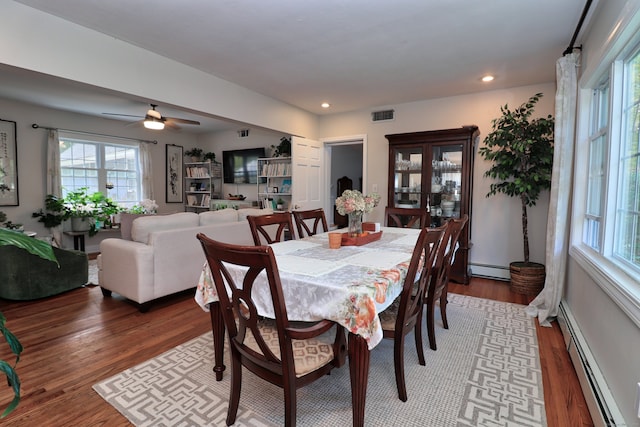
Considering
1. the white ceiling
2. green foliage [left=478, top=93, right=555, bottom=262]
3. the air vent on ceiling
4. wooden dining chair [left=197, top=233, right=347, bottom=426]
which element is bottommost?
wooden dining chair [left=197, top=233, right=347, bottom=426]

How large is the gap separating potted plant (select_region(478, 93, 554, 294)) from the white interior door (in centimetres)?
258

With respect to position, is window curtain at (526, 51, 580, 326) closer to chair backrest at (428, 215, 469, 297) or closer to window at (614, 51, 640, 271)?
window at (614, 51, 640, 271)

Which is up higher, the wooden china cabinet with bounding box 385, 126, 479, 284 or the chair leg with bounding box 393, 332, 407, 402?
the wooden china cabinet with bounding box 385, 126, 479, 284

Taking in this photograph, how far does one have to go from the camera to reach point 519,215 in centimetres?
399

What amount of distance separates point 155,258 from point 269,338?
202 centimetres

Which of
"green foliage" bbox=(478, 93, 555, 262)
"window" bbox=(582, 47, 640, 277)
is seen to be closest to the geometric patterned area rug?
"window" bbox=(582, 47, 640, 277)

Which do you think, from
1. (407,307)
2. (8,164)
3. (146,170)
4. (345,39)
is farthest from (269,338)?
(146,170)

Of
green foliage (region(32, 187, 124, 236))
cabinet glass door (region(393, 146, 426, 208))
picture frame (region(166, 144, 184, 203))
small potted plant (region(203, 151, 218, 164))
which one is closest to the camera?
cabinet glass door (region(393, 146, 426, 208))

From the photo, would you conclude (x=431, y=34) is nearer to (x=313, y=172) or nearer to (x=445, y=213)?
(x=445, y=213)

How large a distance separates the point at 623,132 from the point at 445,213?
7.63 feet

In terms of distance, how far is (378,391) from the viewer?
6.08 ft

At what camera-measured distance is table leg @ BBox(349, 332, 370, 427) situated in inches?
54.3

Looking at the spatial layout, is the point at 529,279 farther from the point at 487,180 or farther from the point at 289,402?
the point at 289,402

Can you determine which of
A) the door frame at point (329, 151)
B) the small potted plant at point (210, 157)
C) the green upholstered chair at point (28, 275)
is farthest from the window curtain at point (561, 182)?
the small potted plant at point (210, 157)
